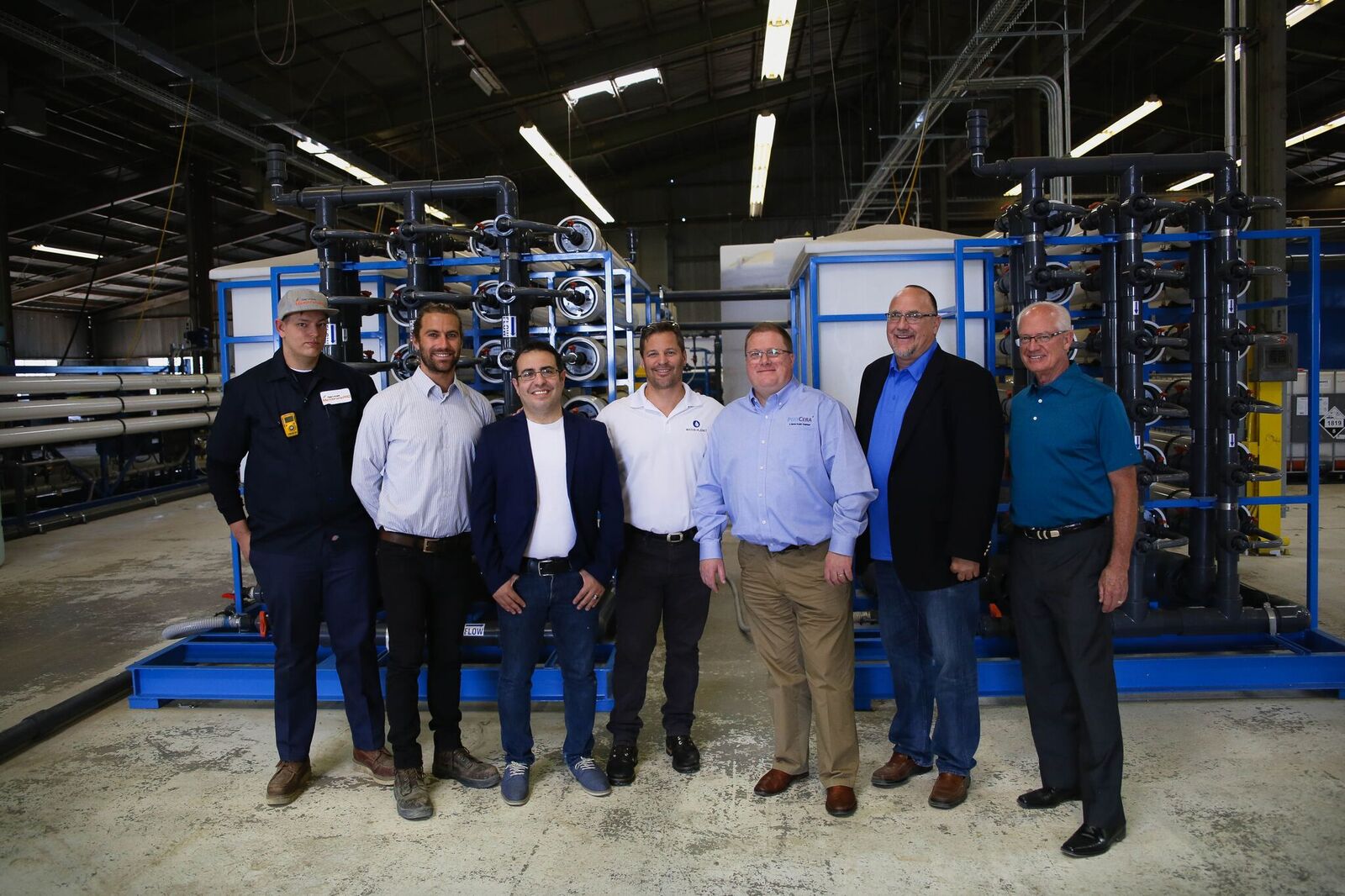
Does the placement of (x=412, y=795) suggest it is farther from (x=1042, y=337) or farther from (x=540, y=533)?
(x=1042, y=337)

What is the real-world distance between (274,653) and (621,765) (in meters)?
2.34

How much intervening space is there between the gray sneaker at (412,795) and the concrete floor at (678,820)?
0.13 feet

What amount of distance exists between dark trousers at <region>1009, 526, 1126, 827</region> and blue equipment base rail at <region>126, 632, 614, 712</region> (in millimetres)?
2059

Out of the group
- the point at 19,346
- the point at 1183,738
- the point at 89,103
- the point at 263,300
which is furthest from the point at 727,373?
the point at 19,346

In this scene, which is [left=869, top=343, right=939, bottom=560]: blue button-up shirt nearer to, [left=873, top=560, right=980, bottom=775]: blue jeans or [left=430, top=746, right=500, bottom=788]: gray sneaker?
[left=873, top=560, right=980, bottom=775]: blue jeans

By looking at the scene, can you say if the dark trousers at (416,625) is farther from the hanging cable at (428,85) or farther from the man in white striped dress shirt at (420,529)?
the hanging cable at (428,85)

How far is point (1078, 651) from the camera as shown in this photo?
9.81ft

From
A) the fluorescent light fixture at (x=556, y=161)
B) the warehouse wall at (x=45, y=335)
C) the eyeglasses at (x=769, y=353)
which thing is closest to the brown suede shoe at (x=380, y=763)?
the eyeglasses at (x=769, y=353)

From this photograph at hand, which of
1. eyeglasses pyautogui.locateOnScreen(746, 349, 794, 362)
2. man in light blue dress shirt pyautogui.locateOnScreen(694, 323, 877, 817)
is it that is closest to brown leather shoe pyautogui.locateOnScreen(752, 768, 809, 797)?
man in light blue dress shirt pyautogui.locateOnScreen(694, 323, 877, 817)

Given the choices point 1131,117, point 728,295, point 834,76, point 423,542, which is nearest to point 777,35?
point 728,295

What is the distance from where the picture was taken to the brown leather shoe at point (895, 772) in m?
3.44

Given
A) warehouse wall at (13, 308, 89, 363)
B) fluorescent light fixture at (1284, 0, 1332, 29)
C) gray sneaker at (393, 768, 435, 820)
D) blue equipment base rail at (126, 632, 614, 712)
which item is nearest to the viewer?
gray sneaker at (393, 768, 435, 820)

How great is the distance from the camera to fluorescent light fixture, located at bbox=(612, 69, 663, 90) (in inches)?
535

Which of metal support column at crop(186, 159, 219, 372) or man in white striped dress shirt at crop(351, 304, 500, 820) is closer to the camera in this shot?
man in white striped dress shirt at crop(351, 304, 500, 820)
